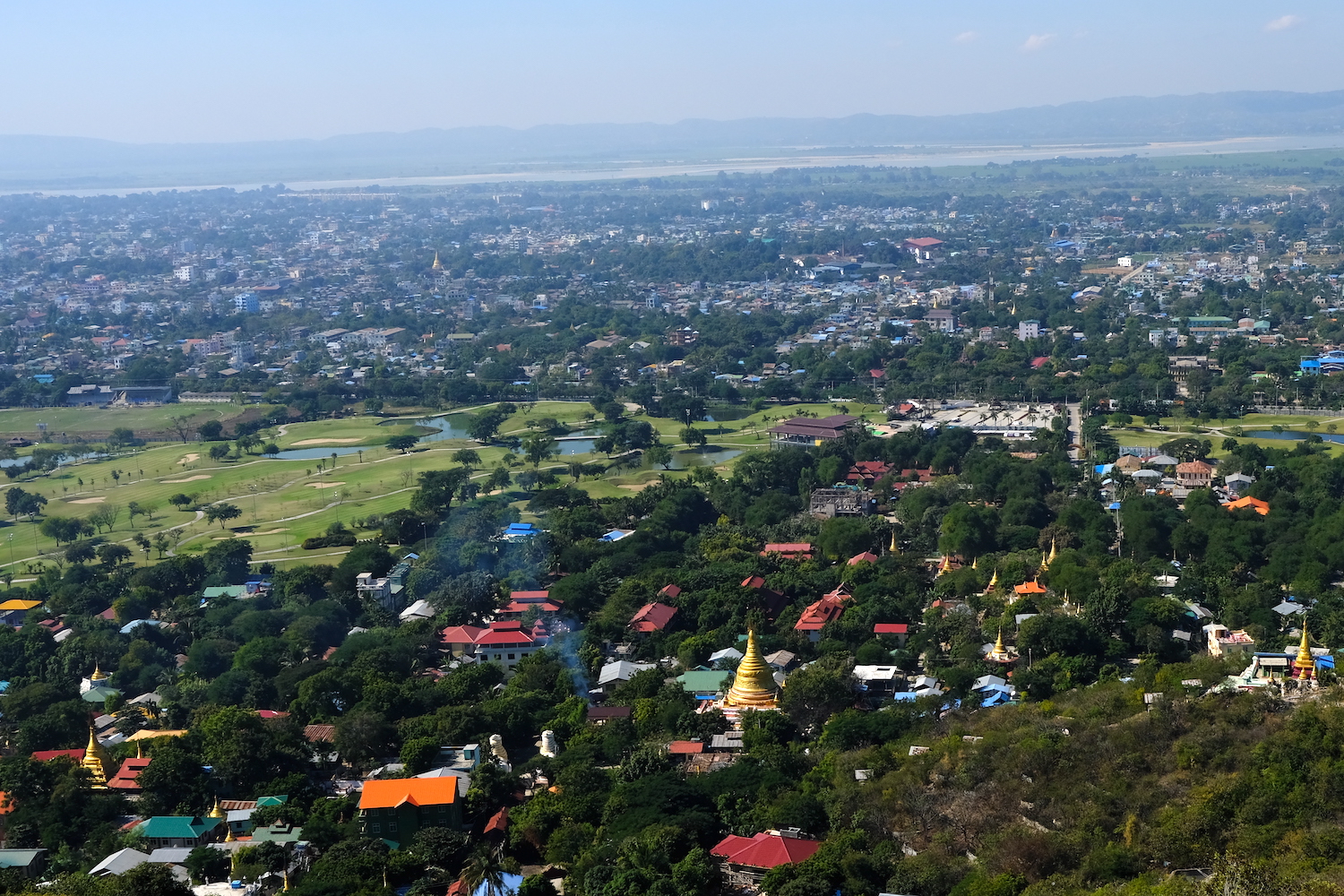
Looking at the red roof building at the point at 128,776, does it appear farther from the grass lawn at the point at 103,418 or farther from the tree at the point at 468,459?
the grass lawn at the point at 103,418

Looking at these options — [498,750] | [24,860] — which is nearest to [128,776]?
[24,860]

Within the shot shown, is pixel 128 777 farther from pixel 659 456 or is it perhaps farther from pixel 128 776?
pixel 659 456

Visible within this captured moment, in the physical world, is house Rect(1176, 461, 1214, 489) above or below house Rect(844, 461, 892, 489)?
above

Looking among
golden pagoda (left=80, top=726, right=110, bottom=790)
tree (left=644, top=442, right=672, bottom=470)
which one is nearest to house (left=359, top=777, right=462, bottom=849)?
golden pagoda (left=80, top=726, right=110, bottom=790)

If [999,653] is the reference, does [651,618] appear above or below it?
below

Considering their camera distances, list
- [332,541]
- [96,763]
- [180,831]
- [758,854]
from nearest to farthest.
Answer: [758,854] < [180,831] < [96,763] < [332,541]

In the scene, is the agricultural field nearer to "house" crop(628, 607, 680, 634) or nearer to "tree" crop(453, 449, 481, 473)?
"tree" crop(453, 449, 481, 473)

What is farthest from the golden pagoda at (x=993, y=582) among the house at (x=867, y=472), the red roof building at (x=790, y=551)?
the house at (x=867, y=472)
